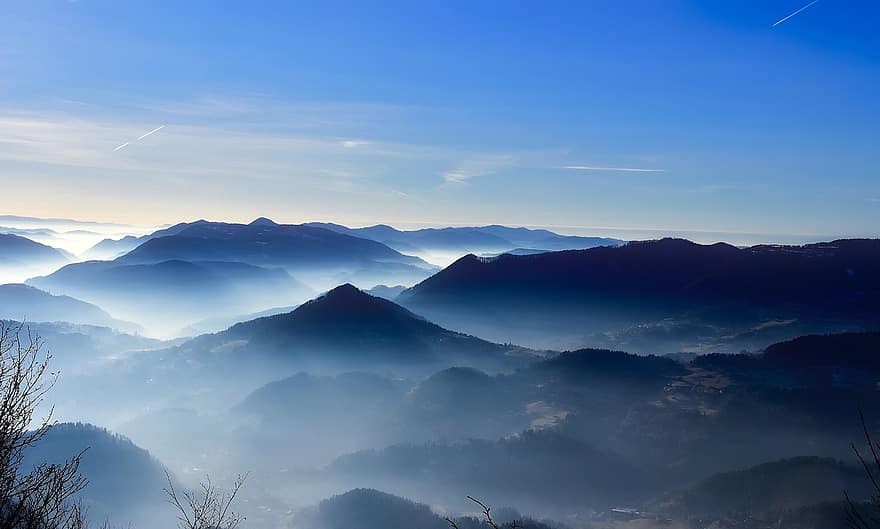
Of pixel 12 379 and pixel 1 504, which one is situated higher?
pixel 12 379

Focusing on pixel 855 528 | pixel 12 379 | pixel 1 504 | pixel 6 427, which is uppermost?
pixel 12 379

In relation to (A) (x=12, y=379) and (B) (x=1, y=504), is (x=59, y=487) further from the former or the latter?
(A) (x=12, y=379)

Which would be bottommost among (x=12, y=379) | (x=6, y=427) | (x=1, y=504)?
(x=1, y=504)

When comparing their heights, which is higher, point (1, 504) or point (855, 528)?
point (1, 504)

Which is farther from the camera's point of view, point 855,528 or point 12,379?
point 855,528

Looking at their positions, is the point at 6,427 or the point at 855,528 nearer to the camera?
the point at 6,427

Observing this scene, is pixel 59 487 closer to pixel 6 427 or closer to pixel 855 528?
pixel 6 427

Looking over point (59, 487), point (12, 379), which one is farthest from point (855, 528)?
point (12, 379)
